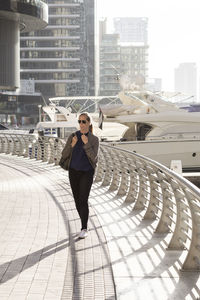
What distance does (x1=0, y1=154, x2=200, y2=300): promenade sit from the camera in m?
5.01

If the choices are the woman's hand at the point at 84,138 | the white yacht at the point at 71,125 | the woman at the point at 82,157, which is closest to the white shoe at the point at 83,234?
the woman at the point at 82,157

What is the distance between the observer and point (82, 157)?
7.04 m

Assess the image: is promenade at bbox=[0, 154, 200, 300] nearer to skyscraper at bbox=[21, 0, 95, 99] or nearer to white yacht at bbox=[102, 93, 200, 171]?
white yacht at bbox=[102, 93, 200, 171]

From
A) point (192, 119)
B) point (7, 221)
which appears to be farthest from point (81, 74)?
point (7, 221)

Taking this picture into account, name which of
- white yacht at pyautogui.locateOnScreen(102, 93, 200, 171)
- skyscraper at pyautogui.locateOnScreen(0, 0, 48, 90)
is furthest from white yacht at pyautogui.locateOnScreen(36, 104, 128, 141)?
skyscraper at pyautogui.locateOnScreen(0, 0, 48, 90)

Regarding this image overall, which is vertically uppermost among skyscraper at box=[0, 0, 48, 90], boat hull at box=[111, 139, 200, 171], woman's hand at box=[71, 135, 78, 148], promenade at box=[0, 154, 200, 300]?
skyscraper at box=[0, 0, 48, 90]

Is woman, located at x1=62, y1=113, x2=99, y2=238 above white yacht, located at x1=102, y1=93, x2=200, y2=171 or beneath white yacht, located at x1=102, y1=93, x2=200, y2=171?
above

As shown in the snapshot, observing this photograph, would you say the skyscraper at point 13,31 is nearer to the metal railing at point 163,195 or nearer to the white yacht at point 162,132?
the white yacht at point 162,132

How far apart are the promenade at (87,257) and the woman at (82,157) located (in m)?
0.65

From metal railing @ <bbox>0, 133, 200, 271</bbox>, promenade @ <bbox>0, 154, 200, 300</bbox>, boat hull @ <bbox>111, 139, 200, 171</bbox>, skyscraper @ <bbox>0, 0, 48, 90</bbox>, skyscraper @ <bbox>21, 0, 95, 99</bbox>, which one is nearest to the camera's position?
promenade @ <bbox>0, 154, 200, 300</bbox>

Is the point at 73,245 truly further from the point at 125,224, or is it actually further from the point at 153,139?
the point at 153,139

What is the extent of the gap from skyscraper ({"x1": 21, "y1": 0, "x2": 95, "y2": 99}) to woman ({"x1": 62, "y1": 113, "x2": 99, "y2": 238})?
107 meters

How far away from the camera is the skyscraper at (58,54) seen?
11406 cm

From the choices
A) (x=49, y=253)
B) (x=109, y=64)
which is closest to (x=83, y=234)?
(x=49, y=253)
